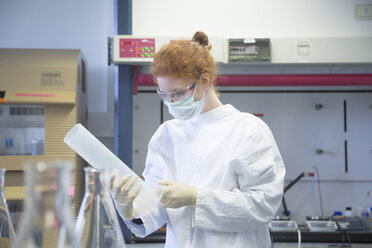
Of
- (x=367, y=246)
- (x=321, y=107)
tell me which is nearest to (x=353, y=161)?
(x=321, y=107)

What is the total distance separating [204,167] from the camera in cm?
123

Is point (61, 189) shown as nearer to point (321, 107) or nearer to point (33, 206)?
point (33, 206)

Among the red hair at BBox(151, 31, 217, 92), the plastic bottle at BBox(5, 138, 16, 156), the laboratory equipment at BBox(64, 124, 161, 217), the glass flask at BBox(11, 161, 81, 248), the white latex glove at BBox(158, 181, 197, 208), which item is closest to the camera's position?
the glass flask at BBox(11, 161, 81, 248)

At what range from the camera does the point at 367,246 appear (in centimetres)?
205

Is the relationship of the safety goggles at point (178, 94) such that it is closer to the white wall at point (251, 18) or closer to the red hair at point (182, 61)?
the red hair at point (182, 61)

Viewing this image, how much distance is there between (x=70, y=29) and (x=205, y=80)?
1978 millimetres

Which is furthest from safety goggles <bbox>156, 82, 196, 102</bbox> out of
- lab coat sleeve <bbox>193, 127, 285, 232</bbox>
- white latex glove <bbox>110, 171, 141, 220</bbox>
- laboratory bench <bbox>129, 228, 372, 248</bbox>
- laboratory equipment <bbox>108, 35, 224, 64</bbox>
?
laboratory bench <bbox>129, 228, 372, 248</bbox>

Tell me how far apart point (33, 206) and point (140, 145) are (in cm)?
210

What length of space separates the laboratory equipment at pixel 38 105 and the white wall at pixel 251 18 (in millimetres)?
492

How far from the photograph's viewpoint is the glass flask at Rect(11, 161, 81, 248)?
357 mm

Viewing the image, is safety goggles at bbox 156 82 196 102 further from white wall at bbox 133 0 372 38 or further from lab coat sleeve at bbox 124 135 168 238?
white wall at bbox 133 0 372 38

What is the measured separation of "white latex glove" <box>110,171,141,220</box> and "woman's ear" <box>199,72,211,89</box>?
0.41 m

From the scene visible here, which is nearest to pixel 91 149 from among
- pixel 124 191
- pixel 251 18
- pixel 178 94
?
pixel 124 191

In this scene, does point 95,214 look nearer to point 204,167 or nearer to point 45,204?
point 45,204
